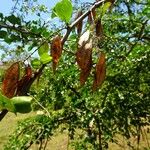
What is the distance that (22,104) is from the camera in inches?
24.1

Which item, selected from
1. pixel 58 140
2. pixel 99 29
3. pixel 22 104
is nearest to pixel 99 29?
pixel 99 29

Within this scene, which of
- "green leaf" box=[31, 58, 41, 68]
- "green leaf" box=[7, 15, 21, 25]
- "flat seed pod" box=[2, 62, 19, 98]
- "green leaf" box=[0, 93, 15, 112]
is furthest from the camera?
"green leaf" box=[7, 15, 21, 25]

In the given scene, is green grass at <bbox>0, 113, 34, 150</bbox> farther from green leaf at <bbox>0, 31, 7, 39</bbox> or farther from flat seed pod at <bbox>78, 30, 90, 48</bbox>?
flat seed pod at <bbox>78, 30, 90, 48</bbox>

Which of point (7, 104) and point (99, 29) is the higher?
point (99, 29)

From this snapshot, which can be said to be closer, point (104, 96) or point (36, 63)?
point (36, 63)

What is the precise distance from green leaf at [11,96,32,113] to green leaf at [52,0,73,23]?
0.79 ft

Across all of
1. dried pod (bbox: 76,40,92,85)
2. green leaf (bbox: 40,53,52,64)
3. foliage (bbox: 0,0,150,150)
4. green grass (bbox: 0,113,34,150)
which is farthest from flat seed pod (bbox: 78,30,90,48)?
green grass (bbox: 0,113,34,150)

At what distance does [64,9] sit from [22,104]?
0.88 ft

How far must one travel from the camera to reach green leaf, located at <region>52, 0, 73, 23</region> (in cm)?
81

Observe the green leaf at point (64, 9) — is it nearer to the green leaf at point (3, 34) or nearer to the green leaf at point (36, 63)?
the green leaf at point (36, 63)

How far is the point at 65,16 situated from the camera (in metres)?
0.83

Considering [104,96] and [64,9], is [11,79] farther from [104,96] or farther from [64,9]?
[104,96]

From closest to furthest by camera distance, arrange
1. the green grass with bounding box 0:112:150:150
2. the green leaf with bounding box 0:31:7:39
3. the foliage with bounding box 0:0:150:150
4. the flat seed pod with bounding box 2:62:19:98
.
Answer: the flat seed pod with bounding box 2:62:19:98, the green leaf with bounding box 0:31:7:39, the foliage with bounding box 0:0:150:150, the green grass with bounding box 0:112:150:150

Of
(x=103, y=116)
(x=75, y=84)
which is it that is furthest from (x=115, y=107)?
(x=75, y=84)
